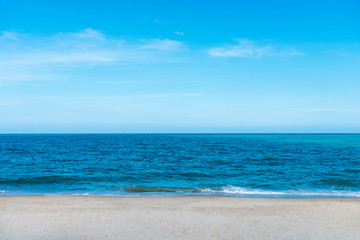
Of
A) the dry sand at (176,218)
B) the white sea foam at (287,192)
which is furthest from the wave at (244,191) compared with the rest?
the dry sand at (176,218)

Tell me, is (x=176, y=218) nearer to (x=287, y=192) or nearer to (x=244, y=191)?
(x=244, y=191)

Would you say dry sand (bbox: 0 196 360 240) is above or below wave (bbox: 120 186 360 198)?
above

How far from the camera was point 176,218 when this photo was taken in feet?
43.7

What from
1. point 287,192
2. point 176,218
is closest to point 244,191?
point 287,192

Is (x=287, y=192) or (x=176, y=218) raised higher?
(x=176, y=218)

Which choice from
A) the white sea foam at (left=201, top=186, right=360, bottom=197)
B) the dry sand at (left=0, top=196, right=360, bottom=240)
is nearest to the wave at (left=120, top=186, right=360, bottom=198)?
the white sea foam at (left=201, top=186, right=360, bottom=197)

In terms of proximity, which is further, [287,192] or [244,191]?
[244,191]

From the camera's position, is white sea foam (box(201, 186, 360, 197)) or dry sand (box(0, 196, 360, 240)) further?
white sea foam (box(201, 186, 360, 197))

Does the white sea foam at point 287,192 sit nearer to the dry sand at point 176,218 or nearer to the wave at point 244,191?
the wave at point 244,191

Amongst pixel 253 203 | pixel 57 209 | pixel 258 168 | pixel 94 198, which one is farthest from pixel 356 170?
pixel 57 209

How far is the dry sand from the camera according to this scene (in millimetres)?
11250

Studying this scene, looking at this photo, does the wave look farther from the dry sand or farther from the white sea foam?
the dry sand

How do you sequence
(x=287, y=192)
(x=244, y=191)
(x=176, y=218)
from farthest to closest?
(x=244, y=191) → (x=287, y=192) → (x=176, y=218)

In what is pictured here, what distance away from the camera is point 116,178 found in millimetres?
26844
